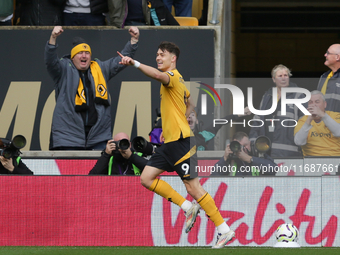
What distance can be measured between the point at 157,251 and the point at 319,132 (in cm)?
256

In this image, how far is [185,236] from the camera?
659 cm

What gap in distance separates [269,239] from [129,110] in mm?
3733

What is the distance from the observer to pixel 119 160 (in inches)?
276

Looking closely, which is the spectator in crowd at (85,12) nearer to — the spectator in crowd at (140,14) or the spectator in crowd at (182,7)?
the spectator in crowd at (140,14)

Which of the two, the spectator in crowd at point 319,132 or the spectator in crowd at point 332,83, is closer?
the spectator in crowd at point 319,132

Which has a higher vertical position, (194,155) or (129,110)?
(129,110)

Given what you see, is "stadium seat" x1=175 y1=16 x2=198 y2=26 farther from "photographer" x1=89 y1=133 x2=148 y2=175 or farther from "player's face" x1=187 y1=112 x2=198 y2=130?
"photographer" x1=89 y1=133 x2=148 y2=175

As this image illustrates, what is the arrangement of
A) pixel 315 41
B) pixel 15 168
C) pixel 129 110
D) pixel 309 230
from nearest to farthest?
pixel 309 230 < pixel 15 168 < pixel 129 110 < pixel 315 41

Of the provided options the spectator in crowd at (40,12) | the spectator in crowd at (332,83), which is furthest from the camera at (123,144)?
the spectator in crowd at (40,12)

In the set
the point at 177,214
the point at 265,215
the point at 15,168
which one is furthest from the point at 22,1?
the point at 265,215

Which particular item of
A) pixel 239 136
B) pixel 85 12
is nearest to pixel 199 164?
pixel 239 136

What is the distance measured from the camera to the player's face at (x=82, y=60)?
785 cm

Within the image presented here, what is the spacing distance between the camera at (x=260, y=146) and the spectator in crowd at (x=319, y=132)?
1.52 feet

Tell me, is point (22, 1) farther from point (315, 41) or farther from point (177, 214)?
point (315, 41)
